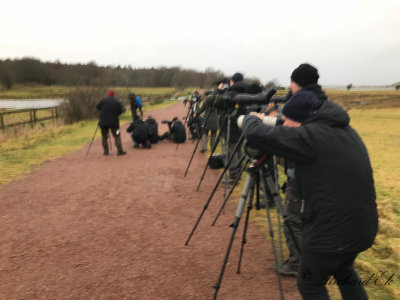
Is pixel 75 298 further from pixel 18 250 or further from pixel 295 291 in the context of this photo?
pixel 295 291

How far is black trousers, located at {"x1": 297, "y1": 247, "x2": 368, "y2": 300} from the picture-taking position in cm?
201

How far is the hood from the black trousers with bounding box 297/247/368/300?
833mm

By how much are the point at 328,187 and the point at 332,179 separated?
0.18ft

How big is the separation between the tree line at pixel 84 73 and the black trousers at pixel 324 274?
25564mm

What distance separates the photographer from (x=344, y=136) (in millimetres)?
1988

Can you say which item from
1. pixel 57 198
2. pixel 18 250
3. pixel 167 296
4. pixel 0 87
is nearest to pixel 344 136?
pixel 167 296

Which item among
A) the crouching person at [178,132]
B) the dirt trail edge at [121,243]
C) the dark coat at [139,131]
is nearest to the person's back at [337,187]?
the dirt trail edge at [121,243]

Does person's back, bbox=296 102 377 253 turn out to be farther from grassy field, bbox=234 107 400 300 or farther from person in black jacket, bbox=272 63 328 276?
grassy field, bbox=234 107 400 300

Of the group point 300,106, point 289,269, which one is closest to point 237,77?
point 289,269

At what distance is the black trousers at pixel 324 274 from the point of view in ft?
6.61

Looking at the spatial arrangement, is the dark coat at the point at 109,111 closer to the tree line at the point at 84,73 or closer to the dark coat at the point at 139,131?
the dark coat at the point at 139,131

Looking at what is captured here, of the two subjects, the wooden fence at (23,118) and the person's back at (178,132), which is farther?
the wooden fence at (23,118)

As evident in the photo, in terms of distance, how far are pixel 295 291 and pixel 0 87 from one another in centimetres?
7773

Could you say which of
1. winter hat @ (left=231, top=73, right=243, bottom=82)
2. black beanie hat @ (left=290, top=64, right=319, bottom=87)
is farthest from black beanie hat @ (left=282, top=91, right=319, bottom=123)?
winter hat @ (left=231, top=73, right=243, bottom=82)
